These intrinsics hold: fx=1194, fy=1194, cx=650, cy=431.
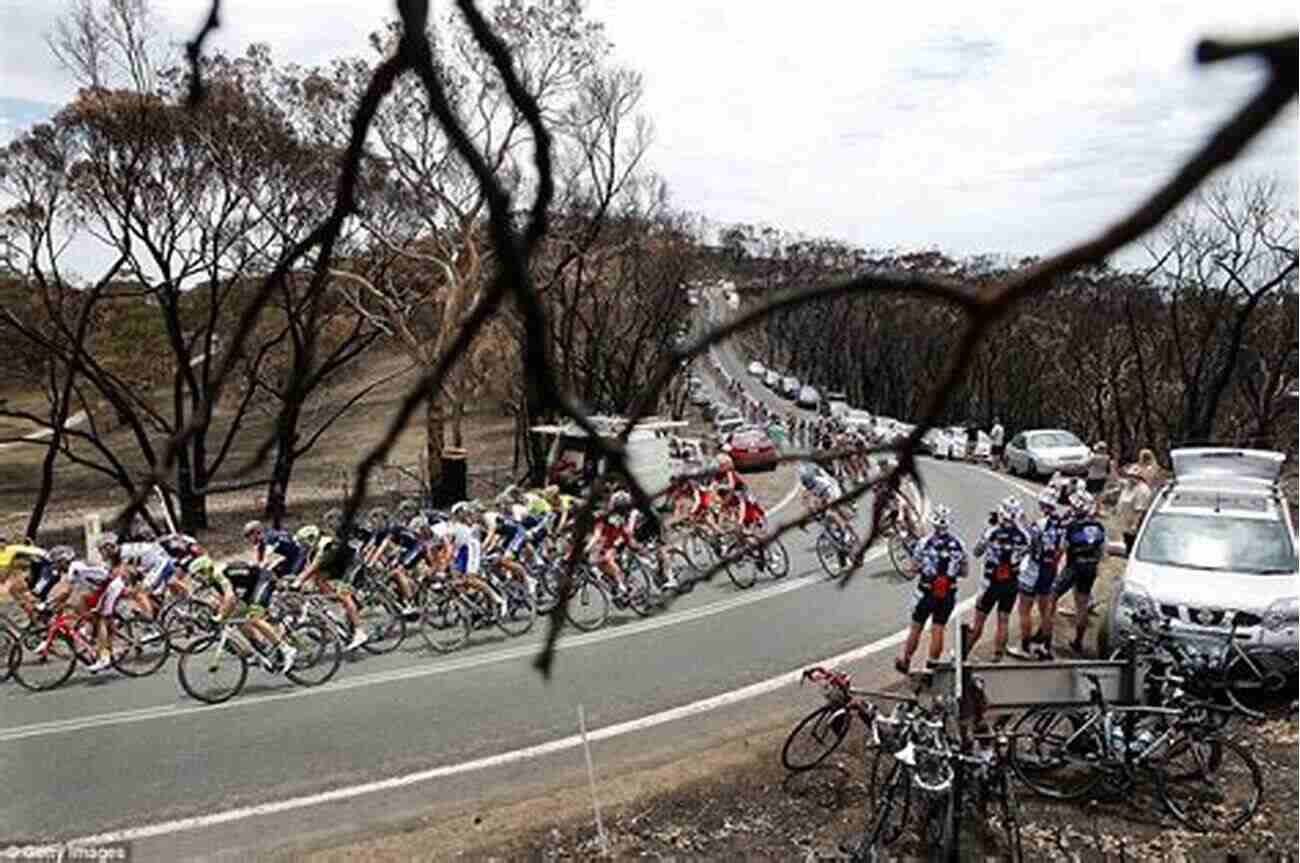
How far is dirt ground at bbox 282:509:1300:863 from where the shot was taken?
728cm

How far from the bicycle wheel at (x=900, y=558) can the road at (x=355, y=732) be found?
Result: 2153 mm

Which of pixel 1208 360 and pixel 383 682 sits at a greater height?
pixel 1208 360

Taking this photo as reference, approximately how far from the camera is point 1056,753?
8.16 metres

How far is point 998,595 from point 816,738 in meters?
3.30

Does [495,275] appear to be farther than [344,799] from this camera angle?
No

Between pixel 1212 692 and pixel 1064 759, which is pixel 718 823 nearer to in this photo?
pixel 1064 759

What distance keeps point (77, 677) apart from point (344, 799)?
436 centimetres

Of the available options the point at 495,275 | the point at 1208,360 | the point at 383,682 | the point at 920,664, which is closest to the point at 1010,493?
the point at 1208,360

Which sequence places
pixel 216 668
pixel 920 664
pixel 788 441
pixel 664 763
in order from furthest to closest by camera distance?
pixel 788 441 < pixel 920 664 < pixel 216 668 < pixel 664 763

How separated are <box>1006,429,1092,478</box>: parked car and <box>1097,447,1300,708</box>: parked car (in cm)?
1489

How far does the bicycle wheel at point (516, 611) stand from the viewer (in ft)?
40.9

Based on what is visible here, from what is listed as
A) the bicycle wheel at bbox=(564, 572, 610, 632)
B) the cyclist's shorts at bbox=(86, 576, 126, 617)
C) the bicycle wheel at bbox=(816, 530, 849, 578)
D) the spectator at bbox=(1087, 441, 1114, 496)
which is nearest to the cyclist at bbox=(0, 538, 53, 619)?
the cyclist's shorts at bbox=(86, 576, 126, 617)

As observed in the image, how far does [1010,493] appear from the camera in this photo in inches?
947

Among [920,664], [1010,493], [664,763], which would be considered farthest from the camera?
[1010,493]
